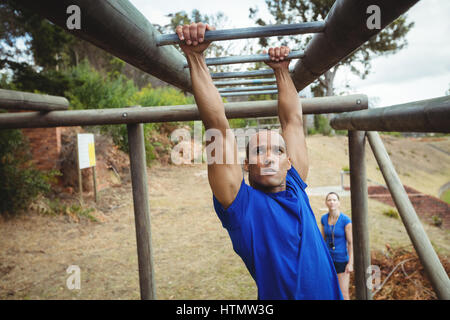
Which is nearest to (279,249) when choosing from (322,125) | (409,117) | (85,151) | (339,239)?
(409,117)

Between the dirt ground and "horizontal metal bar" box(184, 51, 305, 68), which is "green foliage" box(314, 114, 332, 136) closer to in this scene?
the dirt ground

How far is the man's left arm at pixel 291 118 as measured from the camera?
1391 mm

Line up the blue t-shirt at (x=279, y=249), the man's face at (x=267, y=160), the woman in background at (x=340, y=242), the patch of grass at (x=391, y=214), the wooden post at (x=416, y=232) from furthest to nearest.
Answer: the patch of grass at (x=391, y=214)
the woman in background at (x=340, y=242)
the wooden post at (x=416, y=232)
the man's face at (x=267, y=160)
the blue t-shirt at (x=279, y=249)

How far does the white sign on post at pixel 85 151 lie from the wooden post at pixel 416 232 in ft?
18.2

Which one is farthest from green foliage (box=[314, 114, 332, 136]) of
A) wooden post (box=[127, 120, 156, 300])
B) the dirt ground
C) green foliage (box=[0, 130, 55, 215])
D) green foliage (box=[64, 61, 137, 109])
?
wooden post (box=[127, 120, 156, 300])

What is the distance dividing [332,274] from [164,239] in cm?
493

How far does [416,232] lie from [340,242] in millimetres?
1753

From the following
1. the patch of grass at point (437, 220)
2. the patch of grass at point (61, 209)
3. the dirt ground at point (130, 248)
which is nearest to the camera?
the dirt ground at point (130, 248)

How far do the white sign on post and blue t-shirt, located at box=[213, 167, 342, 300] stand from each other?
5.74m

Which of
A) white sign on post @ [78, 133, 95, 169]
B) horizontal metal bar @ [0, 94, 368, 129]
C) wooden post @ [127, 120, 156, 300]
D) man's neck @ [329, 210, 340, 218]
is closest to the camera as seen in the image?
horizontal metal bar @ [0, 94, 368, 129]

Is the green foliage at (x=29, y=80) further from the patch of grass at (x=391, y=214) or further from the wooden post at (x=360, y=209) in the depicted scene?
the patch of grass at (x=391, y=214)

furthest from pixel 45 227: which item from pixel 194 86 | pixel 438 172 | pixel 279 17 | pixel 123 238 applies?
pixel 438 172

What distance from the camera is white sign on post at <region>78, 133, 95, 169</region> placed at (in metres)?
6.10

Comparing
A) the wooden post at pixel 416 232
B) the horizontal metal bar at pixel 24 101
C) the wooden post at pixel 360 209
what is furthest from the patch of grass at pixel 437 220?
the horizontal metal bar at pixel 24 101
